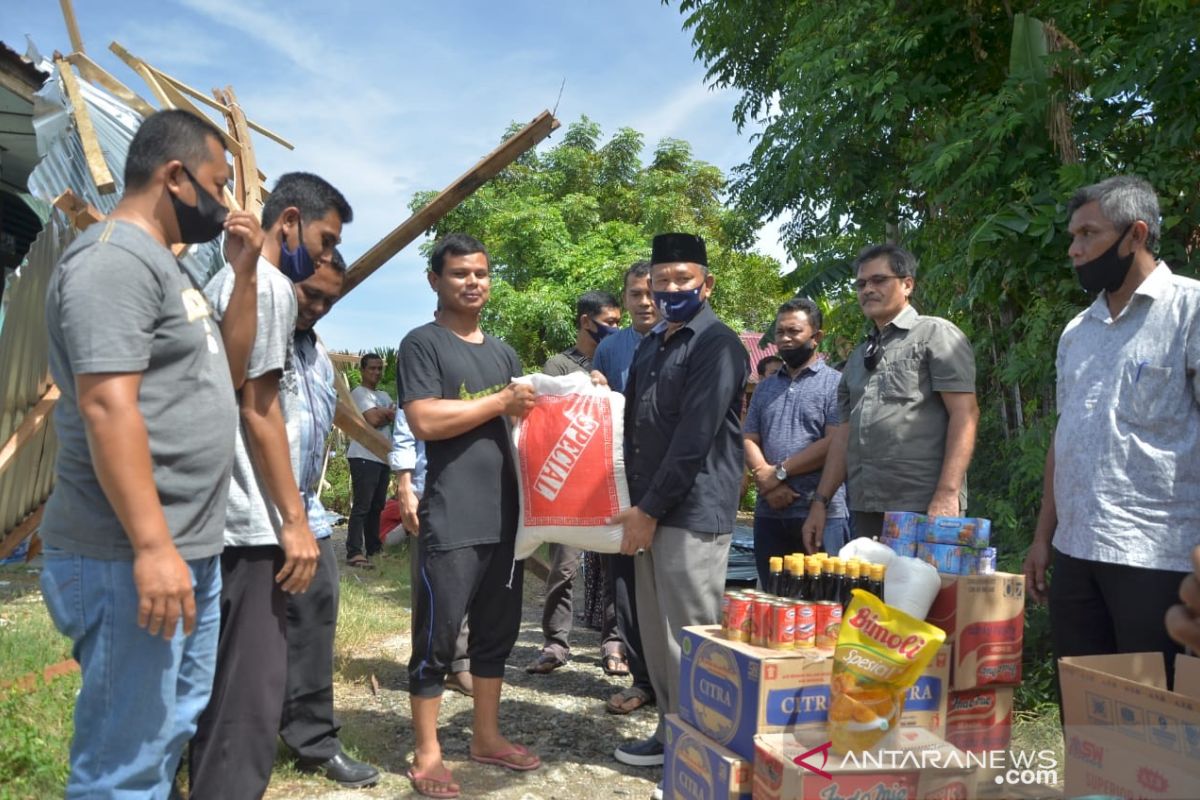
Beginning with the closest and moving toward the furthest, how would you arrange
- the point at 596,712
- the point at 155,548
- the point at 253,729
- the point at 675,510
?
the point at 155,548, the point at 253,729, the point at 675,510, the point at 596,712

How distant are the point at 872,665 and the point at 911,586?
1.91ft

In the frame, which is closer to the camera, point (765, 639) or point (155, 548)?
point (155, 548)

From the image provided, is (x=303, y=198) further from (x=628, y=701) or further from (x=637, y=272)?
(x=628, y=701)

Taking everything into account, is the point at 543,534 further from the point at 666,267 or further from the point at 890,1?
the point at 890,1

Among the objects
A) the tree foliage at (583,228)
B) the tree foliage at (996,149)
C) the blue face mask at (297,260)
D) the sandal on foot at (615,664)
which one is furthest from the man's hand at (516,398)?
the tree foliage at (583,228)

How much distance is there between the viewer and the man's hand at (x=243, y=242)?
2.29 meters

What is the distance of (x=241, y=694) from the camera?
2.55 m

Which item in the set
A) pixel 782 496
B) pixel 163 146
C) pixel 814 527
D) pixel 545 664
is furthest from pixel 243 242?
pixel 545 664

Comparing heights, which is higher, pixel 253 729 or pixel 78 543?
pixel 78 543

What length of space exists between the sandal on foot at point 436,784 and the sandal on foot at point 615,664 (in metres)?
1.89

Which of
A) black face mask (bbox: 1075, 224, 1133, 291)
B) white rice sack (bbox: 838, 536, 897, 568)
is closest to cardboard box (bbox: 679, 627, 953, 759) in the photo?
white rice sack (bbox: 838, 536, 897, 568)

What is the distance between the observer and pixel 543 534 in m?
3.51

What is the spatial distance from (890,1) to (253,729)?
730cm

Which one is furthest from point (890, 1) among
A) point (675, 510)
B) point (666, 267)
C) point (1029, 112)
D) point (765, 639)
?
point (765, 639)
